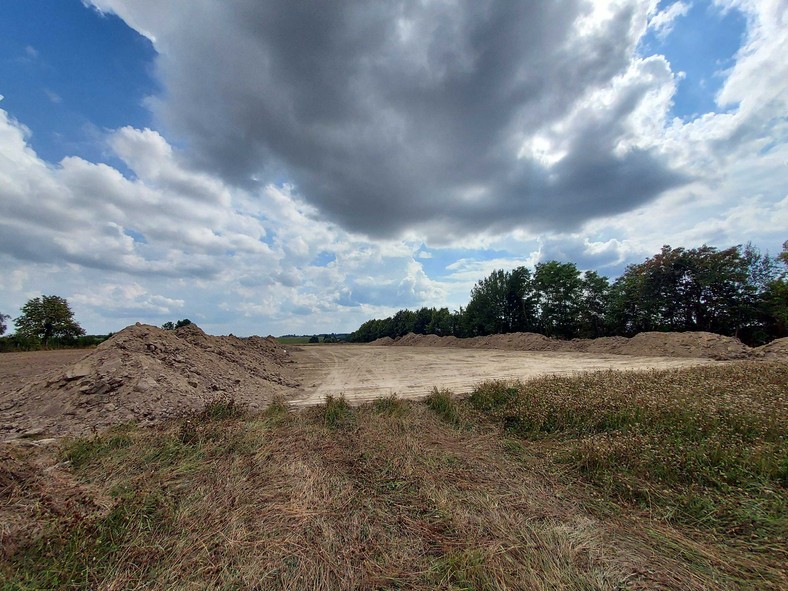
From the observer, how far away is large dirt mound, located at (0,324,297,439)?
6.48m

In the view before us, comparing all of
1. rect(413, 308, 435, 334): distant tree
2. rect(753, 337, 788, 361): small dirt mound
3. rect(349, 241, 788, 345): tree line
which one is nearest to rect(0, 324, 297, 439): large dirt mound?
rect(753, 337, 788, 361): small dirt mound

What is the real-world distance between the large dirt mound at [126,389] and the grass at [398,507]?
1.25 meters

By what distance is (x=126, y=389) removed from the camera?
7.28 m

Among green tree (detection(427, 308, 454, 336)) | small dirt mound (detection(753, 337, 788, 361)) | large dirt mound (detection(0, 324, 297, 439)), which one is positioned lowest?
small dirt mound (detection(753, 337, 788, 361))

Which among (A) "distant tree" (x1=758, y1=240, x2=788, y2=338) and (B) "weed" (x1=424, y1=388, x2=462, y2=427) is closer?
(B) "weed" (x1=424, y1=388, x2=462, y2=427)

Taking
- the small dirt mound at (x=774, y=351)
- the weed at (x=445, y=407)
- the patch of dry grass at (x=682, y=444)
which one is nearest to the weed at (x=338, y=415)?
the weed at (x=445, y=407)

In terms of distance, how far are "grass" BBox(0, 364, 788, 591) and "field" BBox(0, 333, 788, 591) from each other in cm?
2

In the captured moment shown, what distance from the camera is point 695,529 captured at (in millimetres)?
3229

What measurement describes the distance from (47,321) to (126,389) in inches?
1720

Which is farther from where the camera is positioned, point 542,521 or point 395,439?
point 395,439

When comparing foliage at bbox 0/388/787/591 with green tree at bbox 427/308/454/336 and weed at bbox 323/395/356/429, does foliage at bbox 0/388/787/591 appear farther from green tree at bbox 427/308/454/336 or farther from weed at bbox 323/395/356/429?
green tree at bbox 427/308/454/336

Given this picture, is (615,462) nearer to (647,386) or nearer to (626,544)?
(626,544)

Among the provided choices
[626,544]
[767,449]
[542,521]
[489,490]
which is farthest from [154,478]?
[767,449]

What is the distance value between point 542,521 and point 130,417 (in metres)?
7.71
